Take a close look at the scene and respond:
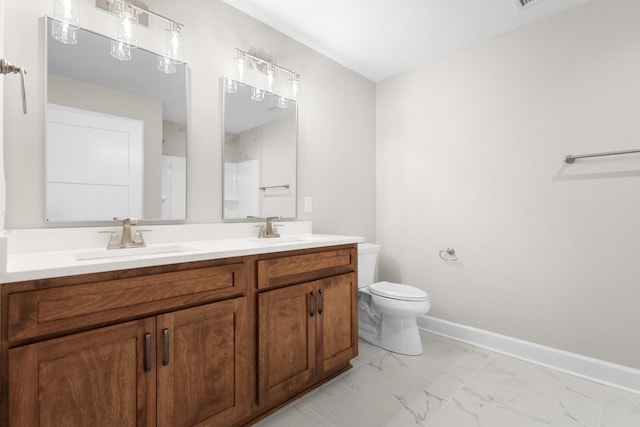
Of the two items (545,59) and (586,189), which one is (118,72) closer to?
(545,59)

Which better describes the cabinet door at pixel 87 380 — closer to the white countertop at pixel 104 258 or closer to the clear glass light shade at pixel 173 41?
the white countertop at pixel 104 258

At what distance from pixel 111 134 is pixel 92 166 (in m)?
0.18

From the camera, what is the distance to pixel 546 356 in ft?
6.69

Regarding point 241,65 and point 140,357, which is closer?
point 140,357

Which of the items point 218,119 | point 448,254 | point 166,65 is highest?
point 166,65

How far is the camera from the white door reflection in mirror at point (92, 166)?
1.33m

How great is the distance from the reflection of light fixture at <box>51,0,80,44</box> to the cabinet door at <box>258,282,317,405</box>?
4.79ft

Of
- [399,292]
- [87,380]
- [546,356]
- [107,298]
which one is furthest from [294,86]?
[546,356]

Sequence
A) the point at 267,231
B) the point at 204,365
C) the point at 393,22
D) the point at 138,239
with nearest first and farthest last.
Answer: the point at 204,365, the point at 138,239, the point at 267,231, the point at 393,22

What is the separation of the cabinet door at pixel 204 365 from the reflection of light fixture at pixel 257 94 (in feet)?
4.48

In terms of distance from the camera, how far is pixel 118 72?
59.2 inches

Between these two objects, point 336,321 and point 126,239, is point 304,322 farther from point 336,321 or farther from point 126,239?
point 126,239

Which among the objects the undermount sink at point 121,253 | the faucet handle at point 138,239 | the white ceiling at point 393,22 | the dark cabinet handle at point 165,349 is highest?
the white ceiling at point 393,22

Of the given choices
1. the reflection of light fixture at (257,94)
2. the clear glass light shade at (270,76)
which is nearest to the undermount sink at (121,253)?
the reflection of light fixture at (257,94)
